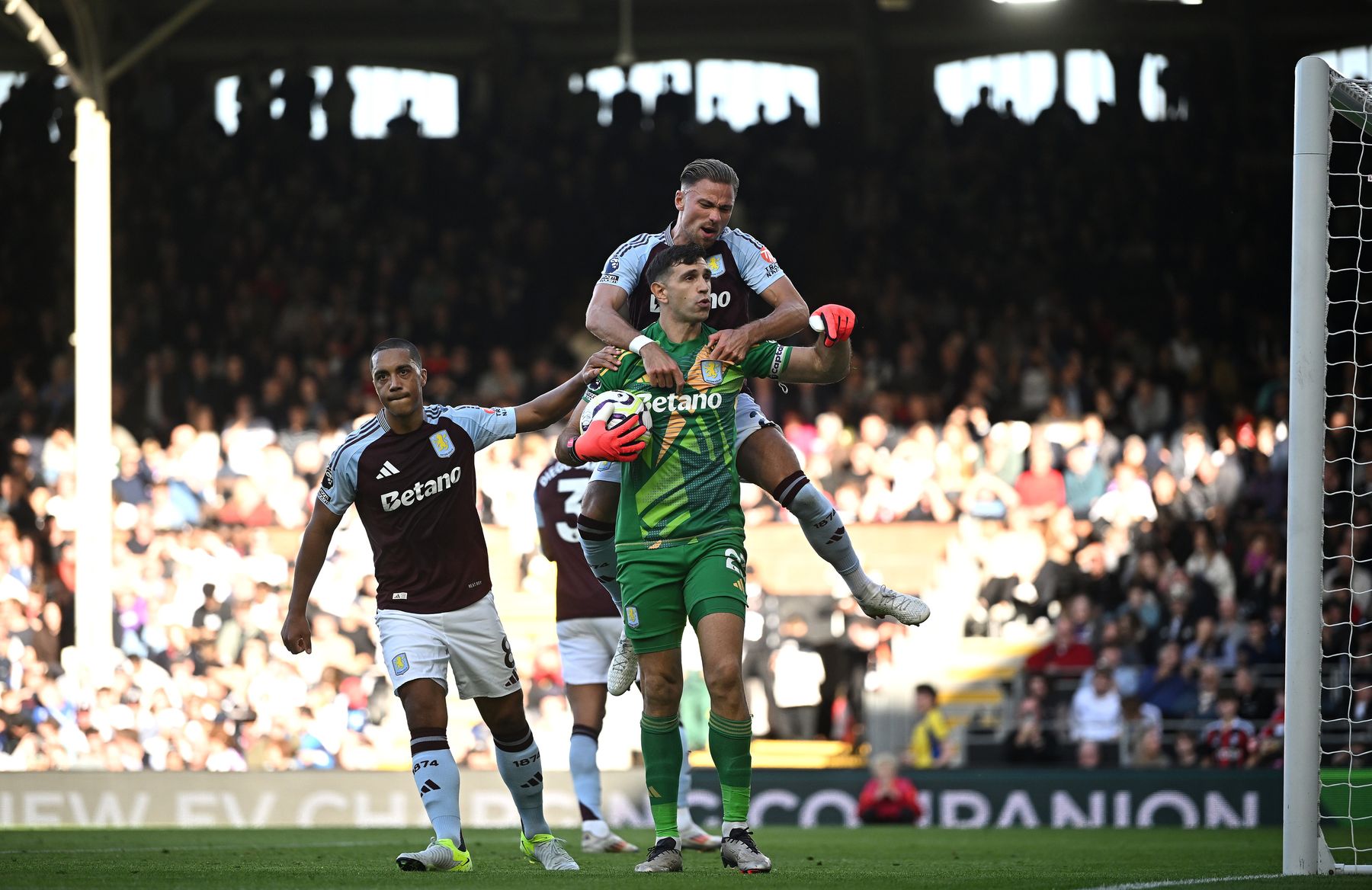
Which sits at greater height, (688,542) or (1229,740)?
(688,542)

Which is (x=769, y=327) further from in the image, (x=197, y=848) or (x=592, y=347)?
(x=592, y=347)

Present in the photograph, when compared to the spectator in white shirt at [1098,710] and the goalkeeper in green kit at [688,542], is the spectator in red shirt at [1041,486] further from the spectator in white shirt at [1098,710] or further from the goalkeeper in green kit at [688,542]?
the goalkeeper in green kit at [688,542]

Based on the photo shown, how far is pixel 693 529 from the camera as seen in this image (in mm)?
7301

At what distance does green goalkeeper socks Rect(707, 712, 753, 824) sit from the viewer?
7207mm

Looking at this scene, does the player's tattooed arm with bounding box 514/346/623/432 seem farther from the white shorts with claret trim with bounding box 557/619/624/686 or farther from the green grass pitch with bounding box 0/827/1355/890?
the white shorts with claret trim with bounding box 557/619/624/686

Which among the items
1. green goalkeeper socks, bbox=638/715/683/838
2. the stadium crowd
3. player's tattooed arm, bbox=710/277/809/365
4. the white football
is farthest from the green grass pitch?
the stadium crowd

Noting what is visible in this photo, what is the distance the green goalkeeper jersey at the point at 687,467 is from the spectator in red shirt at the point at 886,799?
7.65 metres

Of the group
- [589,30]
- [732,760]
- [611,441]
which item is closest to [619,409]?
[611,441]

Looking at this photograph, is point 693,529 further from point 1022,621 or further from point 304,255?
point 304,255

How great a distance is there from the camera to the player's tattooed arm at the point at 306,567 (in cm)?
804

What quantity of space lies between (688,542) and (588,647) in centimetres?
317

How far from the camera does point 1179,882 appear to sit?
7348 millimetres

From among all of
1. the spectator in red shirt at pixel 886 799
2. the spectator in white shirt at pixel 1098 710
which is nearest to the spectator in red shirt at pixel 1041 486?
the spectator in white shirt at pixel 1098 710

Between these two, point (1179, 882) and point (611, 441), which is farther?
point (1179, 882)
